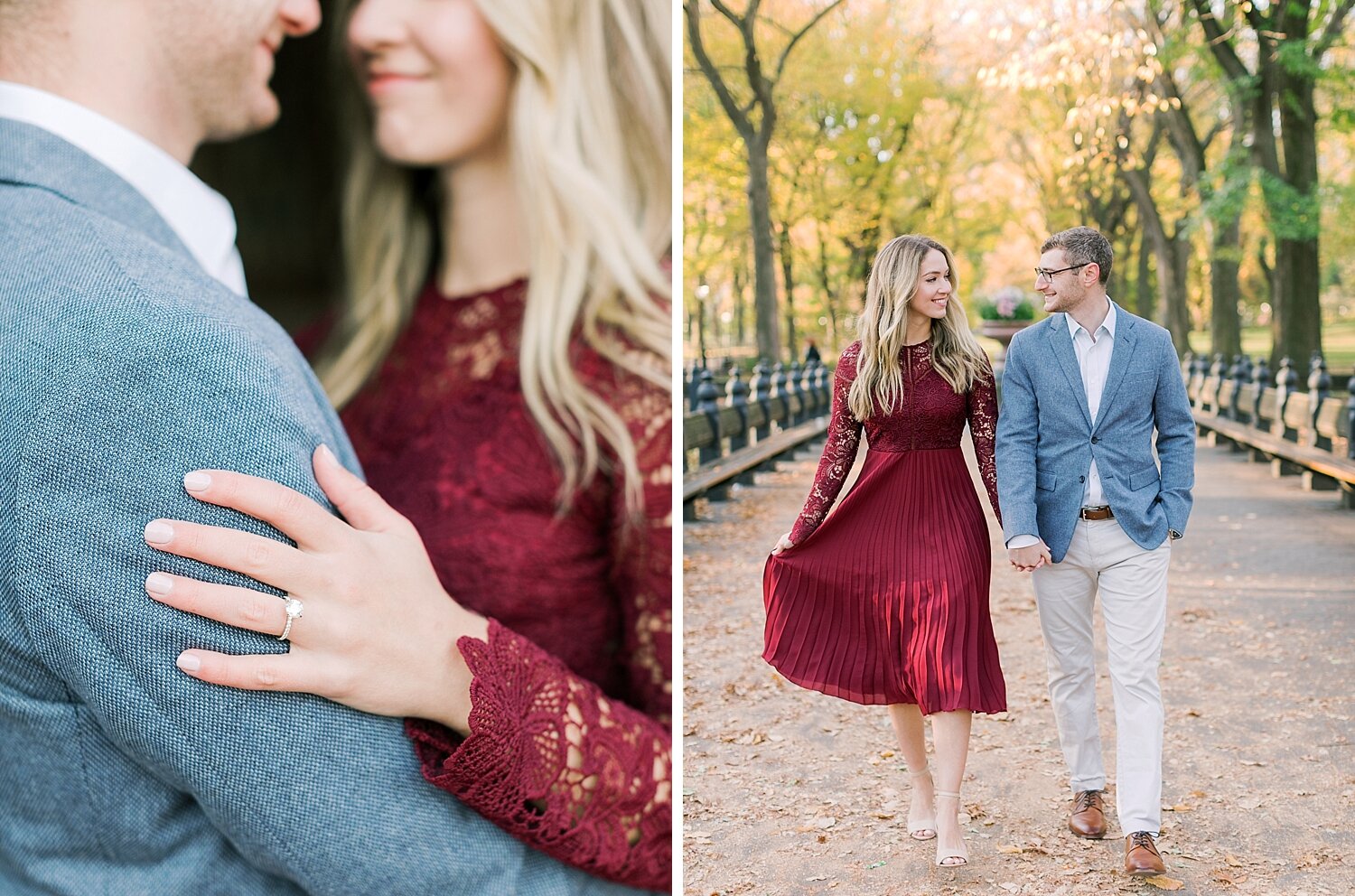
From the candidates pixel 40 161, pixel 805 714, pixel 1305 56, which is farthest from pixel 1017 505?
pixel 40 161

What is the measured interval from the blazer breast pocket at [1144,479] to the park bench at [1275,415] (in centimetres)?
47

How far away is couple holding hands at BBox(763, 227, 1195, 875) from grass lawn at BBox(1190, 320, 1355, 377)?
1.44 feet

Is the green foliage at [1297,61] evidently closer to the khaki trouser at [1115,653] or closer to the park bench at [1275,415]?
the park bench at [1275,415]

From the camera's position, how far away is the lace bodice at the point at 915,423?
2.79 metres

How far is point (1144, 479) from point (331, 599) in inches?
73.9

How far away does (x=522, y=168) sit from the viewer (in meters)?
2.29

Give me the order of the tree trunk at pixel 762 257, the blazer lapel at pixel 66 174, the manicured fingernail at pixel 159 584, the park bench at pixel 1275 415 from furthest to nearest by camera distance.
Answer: the tree trunk at pixel 762 257
the park bench at pixel 1275 415
the blazer lapel at pixel 66 174
the manicured fingernail at pixel 159 584

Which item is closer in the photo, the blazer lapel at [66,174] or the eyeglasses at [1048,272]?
the blazer lapel at [66,174]

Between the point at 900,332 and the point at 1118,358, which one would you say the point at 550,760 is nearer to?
the point at 900,332

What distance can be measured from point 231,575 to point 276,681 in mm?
164

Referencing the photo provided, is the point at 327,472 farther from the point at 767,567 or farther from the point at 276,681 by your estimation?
the point at 767,567

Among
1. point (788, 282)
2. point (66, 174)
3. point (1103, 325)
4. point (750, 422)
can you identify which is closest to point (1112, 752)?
point (1103, 325)

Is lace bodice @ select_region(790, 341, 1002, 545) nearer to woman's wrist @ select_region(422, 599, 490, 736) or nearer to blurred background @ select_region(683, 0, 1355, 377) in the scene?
blurred background @ select_region(683, 0, 1355, 377)

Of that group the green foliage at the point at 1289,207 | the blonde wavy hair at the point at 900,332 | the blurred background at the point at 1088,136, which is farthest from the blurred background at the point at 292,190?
the green foliage at the point at 1289,207
